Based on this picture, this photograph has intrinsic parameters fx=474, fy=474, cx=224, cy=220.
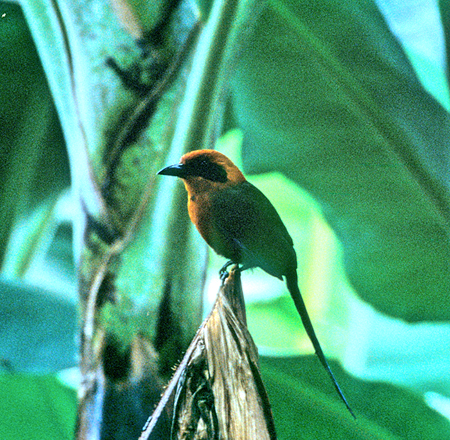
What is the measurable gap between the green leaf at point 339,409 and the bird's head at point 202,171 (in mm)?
263

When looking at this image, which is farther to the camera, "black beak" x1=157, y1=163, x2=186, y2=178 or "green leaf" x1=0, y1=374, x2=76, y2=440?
"green leaf" x1=0, y1=374, x2=76, y2=440

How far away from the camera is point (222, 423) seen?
0.30 m

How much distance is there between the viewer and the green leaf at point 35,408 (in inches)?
23.8

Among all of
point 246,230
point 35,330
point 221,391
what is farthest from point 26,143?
point 221,391

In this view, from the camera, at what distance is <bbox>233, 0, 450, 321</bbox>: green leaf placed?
600 millimetres

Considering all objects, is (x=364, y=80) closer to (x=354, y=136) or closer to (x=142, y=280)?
(x=354, y=136)

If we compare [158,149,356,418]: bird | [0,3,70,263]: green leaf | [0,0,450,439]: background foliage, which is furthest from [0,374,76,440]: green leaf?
[158,149,356,418]: bird

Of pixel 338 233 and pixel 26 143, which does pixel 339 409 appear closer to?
pixel 338 233

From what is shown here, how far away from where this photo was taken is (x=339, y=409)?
1.96 feet

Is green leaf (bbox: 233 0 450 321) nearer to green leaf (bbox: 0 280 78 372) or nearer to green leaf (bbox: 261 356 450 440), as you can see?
green leaf (bbox: 261 356 450 440)

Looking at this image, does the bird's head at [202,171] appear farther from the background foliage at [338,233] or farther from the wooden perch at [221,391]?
the wooden perch at [221,391]

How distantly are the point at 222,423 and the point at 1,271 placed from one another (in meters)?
0.50

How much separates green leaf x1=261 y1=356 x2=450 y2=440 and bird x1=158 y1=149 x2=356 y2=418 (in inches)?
4.8

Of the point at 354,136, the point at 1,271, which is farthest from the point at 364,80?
the point at 1,271
